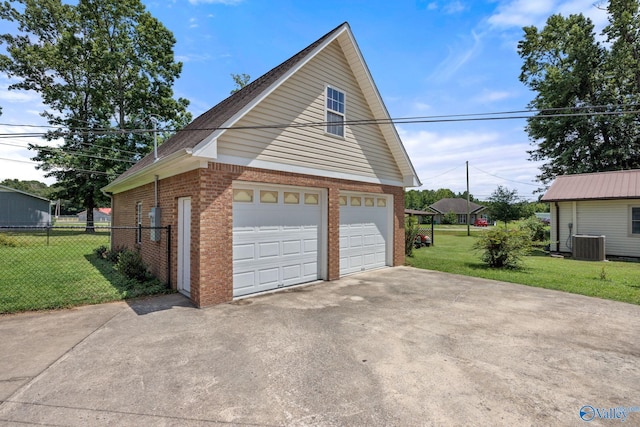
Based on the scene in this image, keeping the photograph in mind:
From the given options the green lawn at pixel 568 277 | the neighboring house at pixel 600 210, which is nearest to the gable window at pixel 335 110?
the green lawn at pixel 568 277

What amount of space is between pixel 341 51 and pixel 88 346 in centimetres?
915

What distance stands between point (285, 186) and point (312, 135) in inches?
65.9

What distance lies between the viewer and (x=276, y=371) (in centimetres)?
Answer: 363

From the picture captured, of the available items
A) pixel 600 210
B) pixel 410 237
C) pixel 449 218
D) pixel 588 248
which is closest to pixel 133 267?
pixel 410 237

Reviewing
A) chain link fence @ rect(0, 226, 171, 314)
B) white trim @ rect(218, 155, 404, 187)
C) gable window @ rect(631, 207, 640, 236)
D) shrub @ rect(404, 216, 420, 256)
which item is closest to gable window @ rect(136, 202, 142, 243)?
chain link fence @ rect(0, 226, 171, 314)

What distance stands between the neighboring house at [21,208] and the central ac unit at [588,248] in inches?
1666

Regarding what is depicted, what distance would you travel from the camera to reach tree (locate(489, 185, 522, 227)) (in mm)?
30609

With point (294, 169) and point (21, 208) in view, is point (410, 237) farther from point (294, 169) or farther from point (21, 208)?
point (21, 208)

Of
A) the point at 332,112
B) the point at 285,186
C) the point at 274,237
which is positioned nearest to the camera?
the point at 274,237

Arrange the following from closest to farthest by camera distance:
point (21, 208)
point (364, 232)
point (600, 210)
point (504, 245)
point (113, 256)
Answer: point (364, 232), point (504, 245), point (113, 256), point (600, 210), point (21, 208)

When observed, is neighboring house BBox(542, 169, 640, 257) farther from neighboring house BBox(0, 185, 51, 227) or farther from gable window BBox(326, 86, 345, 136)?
neighboring house BBox(0, 185, 51, 227)

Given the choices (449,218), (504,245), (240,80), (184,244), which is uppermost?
(240,80)

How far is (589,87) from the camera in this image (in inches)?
948

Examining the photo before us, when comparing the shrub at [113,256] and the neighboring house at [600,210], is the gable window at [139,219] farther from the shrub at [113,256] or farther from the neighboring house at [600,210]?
the neighboring house at [600,210]
